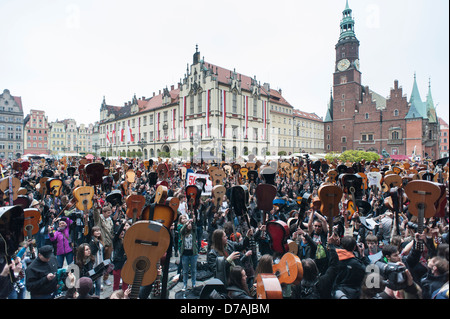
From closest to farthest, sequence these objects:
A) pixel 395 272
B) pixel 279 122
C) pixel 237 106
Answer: pixel 395 272 < pixel 237 106 < pixel 279 122

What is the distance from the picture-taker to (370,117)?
6038 cm

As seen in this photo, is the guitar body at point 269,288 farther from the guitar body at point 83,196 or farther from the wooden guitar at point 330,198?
the guitar body at point 83,196

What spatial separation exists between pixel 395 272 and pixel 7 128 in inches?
1535

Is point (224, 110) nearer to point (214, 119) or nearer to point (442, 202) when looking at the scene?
point (214, 119)

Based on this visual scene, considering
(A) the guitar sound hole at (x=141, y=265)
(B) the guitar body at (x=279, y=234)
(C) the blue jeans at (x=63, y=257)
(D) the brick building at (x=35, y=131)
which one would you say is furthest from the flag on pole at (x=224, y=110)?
(A) the guitar sound hole at (x=141, y=265)

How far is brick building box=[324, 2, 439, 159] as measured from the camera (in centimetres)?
5359

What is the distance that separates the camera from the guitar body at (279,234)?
3.91 m

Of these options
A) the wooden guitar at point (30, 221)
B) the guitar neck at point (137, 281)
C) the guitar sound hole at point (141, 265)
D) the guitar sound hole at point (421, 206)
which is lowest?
the guitar neck at point (137, 281)

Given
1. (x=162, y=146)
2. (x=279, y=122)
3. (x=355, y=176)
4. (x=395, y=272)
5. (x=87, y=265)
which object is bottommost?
(x=87, y=265)

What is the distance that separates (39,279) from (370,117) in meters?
68.8

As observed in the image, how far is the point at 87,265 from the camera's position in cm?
468

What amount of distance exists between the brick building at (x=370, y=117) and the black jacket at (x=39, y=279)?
192ft

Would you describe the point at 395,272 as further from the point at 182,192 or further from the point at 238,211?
the point at 182,192
